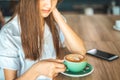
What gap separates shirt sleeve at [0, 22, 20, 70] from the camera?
103cm

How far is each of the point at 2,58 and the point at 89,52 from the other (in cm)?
47

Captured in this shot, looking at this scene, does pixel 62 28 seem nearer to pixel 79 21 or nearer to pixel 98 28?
pixel 98 28

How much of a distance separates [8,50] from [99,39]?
680 mm

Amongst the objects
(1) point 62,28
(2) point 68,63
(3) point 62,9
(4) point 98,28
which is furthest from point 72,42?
(3) point 62,9

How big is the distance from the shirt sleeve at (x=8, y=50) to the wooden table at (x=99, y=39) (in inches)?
8.8

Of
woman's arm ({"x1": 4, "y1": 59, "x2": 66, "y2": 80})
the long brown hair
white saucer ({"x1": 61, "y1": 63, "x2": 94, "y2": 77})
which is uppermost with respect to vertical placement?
the long brown hair

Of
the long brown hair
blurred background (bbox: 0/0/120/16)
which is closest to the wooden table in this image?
the long brown hair

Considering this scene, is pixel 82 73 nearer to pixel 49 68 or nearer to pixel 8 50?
pixel 49 68

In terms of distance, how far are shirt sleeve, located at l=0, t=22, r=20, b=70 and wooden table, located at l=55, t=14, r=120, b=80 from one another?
22cm

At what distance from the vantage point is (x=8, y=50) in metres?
1.03

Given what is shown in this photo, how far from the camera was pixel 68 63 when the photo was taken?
3.20 feet

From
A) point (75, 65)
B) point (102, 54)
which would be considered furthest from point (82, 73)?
point (102, 54)

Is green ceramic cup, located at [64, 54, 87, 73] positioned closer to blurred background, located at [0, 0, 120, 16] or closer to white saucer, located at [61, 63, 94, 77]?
white saucer, located at [61, 63, 94, 77]

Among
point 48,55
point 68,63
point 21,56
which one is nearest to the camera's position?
point 68,63
